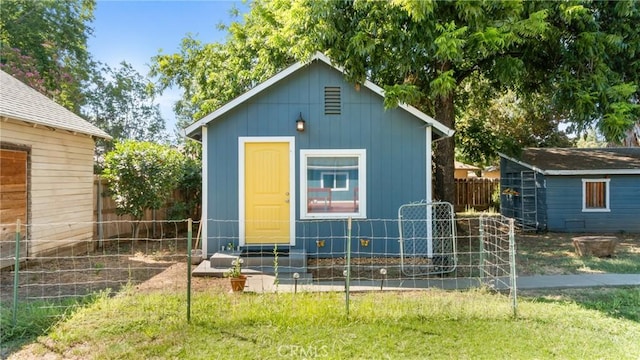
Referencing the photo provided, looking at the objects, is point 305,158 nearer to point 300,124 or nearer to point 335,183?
point 300,124

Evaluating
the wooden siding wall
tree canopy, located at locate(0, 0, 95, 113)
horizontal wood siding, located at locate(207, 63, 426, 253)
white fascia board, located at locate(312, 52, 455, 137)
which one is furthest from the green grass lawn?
tree canopy, located at locate(0, 0, 95, 113)

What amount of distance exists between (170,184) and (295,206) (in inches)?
153

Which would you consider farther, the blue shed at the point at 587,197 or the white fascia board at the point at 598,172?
the blue shed at the point at 587,197

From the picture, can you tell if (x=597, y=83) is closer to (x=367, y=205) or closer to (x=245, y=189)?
(x=367, y=205)

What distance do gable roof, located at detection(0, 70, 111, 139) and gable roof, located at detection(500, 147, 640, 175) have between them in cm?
1281

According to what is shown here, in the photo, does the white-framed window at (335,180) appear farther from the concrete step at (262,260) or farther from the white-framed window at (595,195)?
the white-framed window at (595,195)

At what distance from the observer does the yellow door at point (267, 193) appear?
24.1 ft

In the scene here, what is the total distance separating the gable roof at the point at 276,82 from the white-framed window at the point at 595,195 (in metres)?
8.33

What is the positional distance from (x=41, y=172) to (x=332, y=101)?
19.5 ft

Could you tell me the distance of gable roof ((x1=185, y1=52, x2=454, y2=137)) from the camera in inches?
283

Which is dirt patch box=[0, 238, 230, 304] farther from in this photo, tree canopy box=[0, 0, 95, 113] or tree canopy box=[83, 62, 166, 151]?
tree canopy box=[83, 62, 166, 151]

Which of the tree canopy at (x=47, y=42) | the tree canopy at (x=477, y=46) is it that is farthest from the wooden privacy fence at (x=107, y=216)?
the tree canopy at (x=47, y=42)

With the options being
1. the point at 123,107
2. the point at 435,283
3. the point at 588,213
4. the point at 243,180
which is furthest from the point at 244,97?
the point at 123,107

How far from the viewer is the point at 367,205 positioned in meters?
7.39
